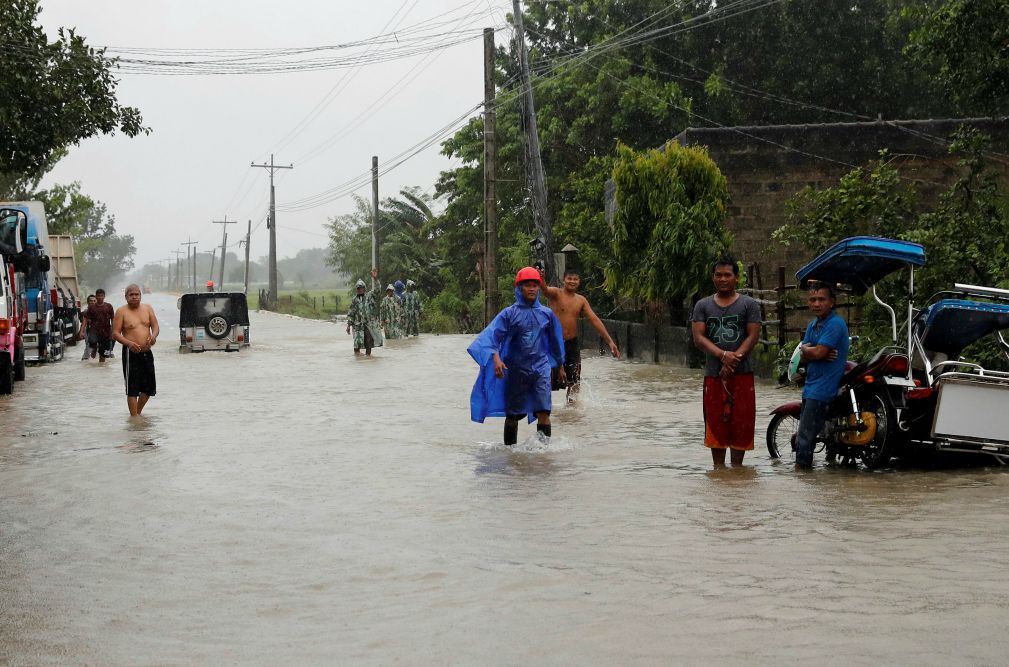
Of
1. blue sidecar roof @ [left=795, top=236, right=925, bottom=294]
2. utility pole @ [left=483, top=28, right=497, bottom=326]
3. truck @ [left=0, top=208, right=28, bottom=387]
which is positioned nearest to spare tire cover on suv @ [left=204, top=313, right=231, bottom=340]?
truck @ [left=0, top=208, right=28, bottom=387]

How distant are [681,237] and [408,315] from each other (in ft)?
56.5

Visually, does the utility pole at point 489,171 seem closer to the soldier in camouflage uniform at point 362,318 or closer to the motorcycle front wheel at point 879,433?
the soldier in camouflage uniform at point 362,318

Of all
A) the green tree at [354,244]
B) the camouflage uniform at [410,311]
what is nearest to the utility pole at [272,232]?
the green tree at [354,244]

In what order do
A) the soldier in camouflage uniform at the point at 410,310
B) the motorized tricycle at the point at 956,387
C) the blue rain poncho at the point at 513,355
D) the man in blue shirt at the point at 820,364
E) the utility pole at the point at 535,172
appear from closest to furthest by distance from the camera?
the motorized tricycle at the point at 956,387
the man in blue shirt at the point at 820,364
the blue rain poncho at the point at 513,355
the utility pole at the point at 535,172
the soldier in camouflage uniform at the point at 410,310

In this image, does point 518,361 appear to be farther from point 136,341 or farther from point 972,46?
point 972,46

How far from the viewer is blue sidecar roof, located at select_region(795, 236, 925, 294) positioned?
1077 cm

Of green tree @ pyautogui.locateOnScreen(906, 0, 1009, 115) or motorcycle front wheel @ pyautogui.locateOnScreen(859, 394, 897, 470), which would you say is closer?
motorcycle front wheel @ pyautogui.locateOnScreen(859, 394, 897, 470)

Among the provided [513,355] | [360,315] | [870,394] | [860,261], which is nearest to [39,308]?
[360,315]

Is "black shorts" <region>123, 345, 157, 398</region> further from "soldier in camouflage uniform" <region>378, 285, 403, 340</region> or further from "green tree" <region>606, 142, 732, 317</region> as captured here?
"soldier in camouflage uniform" <region>378, 285, 403, 340</region>

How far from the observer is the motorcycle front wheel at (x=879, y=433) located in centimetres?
1044

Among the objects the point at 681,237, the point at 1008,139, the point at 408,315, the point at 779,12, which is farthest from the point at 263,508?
the point at 779,12

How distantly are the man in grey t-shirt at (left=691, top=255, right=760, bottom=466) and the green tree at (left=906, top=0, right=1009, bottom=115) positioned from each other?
28.7 ft

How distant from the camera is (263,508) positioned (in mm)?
9219

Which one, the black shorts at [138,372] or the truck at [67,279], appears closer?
the black shorts at [138,372]
